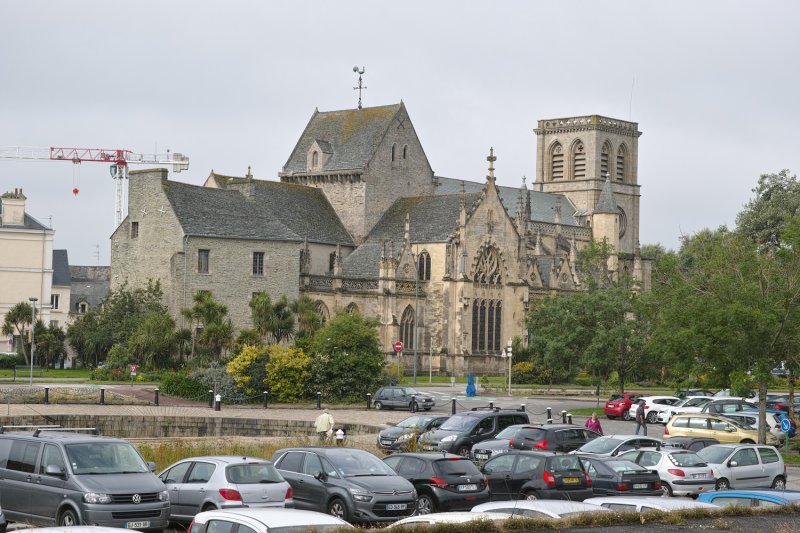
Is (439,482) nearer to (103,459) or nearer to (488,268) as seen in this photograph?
(103,459)

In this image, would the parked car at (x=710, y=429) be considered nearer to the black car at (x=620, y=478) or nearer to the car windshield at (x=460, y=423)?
A: the car windshield at (x=460, y=423)

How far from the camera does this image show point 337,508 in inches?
933

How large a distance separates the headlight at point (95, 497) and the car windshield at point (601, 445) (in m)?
14.9

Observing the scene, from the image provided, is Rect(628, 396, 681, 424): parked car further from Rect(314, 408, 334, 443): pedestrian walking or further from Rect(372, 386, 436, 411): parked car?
Rect(314, 408, 334, 443): pedestrian walking

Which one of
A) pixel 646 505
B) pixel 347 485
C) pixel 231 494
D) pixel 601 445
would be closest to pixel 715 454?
pixel 601 445

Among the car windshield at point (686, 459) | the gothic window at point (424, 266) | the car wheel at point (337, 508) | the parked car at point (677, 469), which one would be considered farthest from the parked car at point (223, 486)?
the gothic window at point (424, 266)

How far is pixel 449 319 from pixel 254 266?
48.0 feet

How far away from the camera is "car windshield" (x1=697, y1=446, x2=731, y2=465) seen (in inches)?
1243

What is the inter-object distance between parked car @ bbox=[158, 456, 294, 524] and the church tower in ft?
375

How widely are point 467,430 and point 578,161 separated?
10736cm

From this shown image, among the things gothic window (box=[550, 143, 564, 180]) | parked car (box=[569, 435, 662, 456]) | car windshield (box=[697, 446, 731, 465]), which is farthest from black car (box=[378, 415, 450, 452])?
gothic window (box=[550, 143, 564, 180])

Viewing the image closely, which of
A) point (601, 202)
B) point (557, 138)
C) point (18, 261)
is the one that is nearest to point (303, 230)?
point (18, 261)

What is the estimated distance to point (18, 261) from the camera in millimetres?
86938

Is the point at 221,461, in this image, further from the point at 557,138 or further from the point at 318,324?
the point at 557,138
